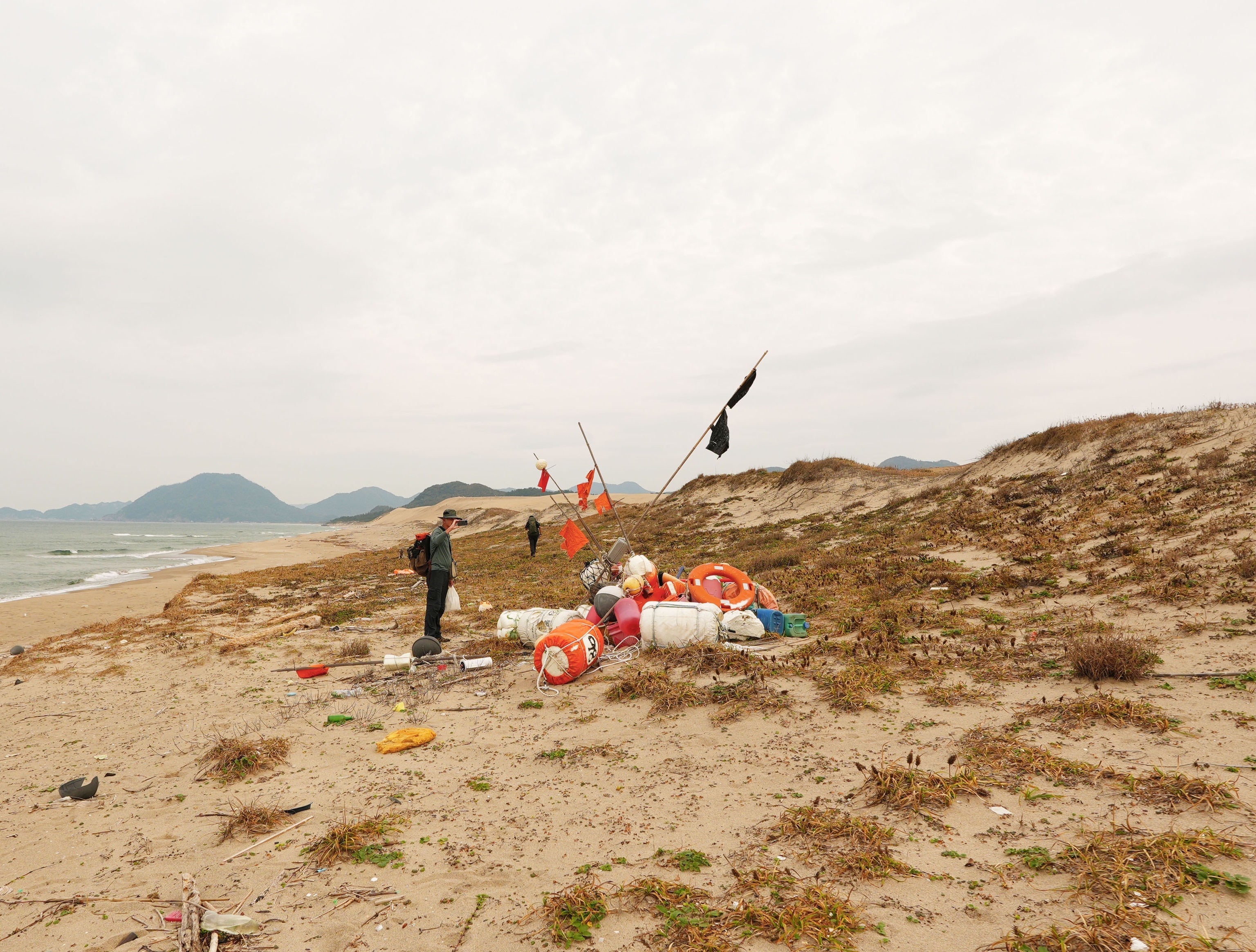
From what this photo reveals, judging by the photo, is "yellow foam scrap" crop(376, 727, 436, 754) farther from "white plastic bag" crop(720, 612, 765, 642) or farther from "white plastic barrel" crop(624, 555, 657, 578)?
"white plastic barrel" crop(624, 555, 657, 578)

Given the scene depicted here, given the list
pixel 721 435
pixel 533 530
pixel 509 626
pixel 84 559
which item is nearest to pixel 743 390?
pixel 721 435

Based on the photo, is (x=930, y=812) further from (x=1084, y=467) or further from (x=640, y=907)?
(x=1084, y=467)

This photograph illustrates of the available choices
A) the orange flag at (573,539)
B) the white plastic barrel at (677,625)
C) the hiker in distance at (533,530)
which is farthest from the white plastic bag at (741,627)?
the hiker in distance at (533,530)

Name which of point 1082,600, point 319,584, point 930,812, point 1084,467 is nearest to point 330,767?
point 930,812

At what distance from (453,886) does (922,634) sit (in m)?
6.78

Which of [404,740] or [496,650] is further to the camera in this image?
[496,650]

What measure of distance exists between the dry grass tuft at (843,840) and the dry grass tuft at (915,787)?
29 centimetres

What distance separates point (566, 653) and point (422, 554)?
3776 mm

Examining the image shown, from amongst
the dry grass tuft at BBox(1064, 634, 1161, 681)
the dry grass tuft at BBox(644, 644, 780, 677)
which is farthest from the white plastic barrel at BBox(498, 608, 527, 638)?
A: the dry grass tuft at BBox(1064, 634, 1161, 681)

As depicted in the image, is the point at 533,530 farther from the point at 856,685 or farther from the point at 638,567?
the point at 856,685

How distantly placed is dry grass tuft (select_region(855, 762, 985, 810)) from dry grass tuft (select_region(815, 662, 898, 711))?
151 centimetres

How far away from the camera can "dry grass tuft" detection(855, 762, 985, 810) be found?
13.9 feet

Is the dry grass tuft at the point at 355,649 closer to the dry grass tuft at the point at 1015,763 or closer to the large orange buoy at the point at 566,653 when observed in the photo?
the large orange buoy at the point at 566,653

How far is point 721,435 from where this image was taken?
11.9m
